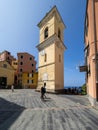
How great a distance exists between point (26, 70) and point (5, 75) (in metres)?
12.0

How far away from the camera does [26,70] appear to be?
6519cm

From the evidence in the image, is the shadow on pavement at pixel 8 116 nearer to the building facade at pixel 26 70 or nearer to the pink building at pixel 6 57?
the building facade at pixel 26 70

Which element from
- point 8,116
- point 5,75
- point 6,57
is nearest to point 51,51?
point 8,116

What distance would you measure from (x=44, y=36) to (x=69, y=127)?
78.1ft

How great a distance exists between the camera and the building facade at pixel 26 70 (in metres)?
61.4

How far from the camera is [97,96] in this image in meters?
12.1

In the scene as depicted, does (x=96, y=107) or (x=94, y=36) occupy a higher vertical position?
(x=94, y=36)

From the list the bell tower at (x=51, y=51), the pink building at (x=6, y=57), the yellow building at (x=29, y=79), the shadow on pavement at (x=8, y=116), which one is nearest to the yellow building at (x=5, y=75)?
the yellow building at (x=29, y=79)

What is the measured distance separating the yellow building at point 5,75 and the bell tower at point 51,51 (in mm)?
26513

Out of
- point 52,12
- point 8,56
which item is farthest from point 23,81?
point 52,12

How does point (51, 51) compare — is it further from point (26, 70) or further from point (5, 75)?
point (26, 70)

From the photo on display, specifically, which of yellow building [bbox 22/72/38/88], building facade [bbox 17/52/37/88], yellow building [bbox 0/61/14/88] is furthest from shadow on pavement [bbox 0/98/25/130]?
yellow building [bbox 22/72/38/88]

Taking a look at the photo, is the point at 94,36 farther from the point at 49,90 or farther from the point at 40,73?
the point at 40,73

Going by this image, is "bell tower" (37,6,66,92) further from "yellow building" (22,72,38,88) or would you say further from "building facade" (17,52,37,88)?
"building facade" (17,52,37,88)
